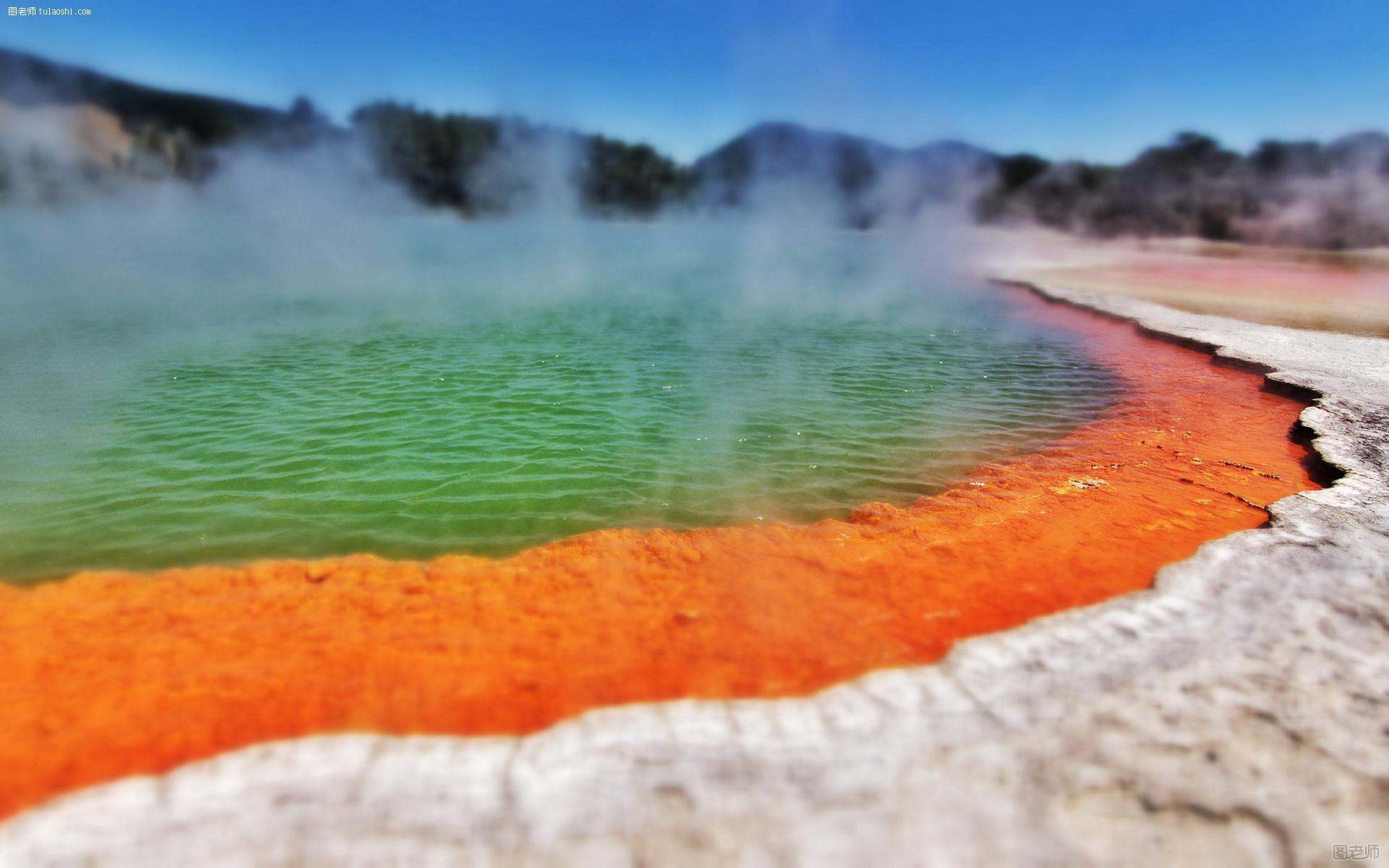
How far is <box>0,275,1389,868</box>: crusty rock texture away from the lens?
1.39m

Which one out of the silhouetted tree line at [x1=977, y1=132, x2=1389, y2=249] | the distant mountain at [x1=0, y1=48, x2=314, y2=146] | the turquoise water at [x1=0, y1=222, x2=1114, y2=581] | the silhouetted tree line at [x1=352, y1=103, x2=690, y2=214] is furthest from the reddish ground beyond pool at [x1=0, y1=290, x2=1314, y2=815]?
the silhouetted tree line at [x1=352, y1=103, x2=690, y2=214]

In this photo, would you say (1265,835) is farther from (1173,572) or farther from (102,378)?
(102,378)

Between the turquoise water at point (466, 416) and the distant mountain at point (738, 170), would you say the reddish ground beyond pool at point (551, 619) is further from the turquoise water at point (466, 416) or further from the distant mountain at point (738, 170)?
the distant mountain at point (738, 170)

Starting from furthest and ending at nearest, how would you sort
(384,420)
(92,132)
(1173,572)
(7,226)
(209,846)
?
(92,132), (7,226), (384,420), (1173,572), (209,846)

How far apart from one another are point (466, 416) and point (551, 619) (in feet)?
8.85

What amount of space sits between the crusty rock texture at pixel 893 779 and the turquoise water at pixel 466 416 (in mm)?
1505

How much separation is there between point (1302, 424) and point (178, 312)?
37.6 ft

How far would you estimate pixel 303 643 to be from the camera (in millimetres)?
2225

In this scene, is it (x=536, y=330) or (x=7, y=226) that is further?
(x=7, y=226)

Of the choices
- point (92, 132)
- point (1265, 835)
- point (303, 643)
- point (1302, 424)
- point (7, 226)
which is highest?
point (92, 132)

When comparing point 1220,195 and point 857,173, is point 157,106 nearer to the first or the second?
point 857,173

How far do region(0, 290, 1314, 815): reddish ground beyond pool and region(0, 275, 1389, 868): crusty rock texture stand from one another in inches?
8.4

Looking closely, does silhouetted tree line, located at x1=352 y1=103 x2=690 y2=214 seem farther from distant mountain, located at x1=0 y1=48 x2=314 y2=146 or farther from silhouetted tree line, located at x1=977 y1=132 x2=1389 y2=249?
silhouetted tree line, located at x1=977 y1=132 x2=1389 y2=249

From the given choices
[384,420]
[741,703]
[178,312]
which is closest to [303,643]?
[741,703]
